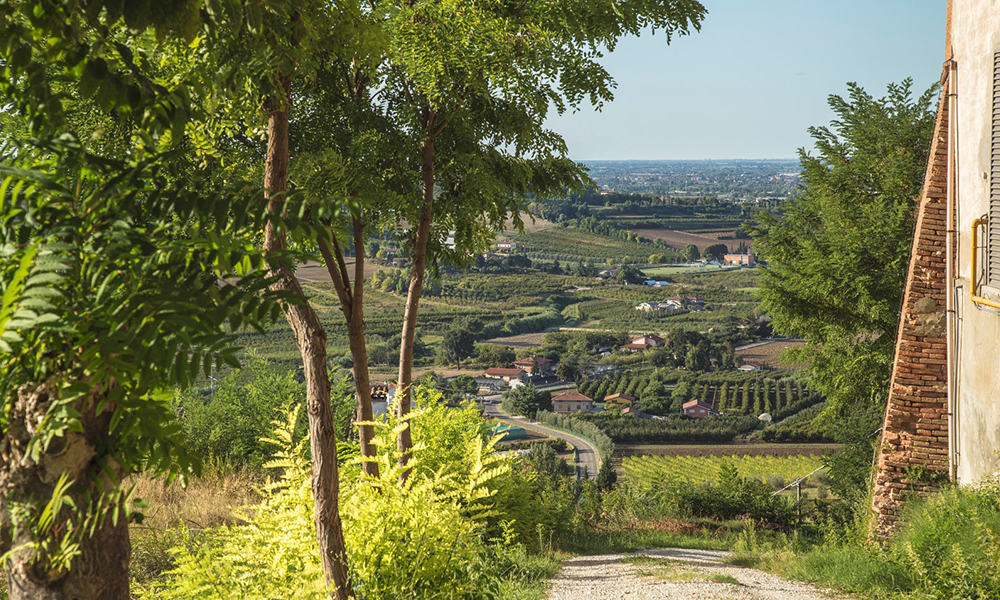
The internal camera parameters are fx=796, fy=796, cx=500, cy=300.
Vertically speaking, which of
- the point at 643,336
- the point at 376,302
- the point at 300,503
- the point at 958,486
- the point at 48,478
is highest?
the point at 48,478

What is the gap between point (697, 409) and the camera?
53.3 meters

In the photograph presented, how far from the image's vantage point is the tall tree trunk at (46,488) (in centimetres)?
158

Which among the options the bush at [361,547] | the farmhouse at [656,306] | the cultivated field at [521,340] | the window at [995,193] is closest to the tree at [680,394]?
the cultivated field at [521,340]

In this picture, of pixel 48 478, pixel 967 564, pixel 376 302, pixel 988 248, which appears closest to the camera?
pixel 48 478

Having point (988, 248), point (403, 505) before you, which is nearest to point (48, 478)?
point (403, 505)

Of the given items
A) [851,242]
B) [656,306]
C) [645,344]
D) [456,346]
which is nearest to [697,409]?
[645,344]

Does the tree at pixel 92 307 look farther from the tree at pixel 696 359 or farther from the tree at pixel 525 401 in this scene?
the tree at pixel 696 359

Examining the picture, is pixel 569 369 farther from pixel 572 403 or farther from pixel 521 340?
pixel 521 340

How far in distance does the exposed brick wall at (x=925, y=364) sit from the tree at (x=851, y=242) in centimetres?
530

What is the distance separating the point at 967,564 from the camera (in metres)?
4.46

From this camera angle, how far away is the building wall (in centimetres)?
595

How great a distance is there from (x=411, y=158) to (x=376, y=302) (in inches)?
2450

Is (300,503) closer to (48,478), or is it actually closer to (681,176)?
(48,478)

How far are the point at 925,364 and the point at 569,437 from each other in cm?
3986
